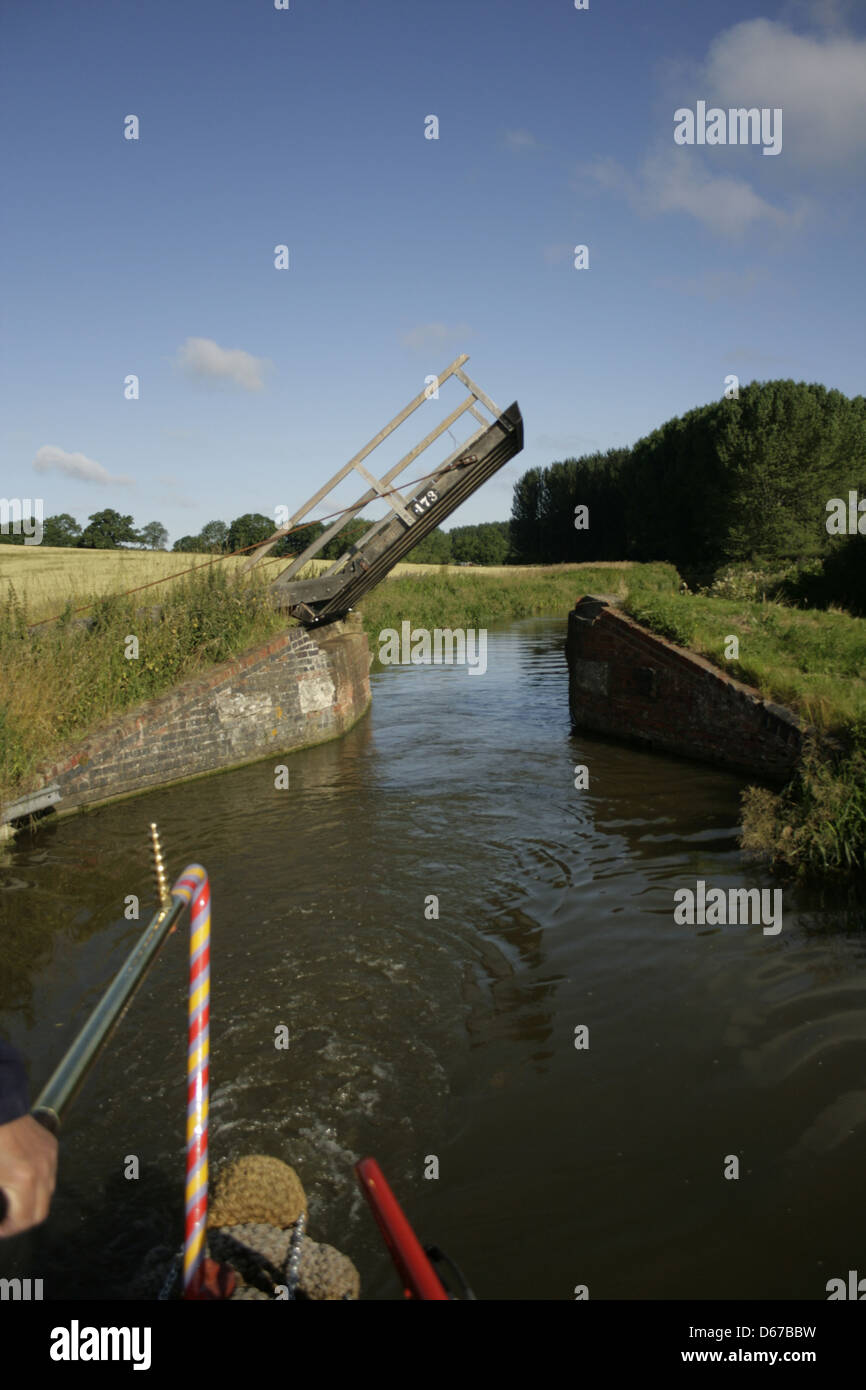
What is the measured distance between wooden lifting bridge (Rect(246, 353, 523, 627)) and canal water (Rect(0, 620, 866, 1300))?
5242 mm

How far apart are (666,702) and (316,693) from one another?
5.37 m

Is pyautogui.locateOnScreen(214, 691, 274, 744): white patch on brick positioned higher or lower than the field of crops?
lower

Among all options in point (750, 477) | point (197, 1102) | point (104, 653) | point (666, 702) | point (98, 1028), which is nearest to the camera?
point (98, 1028)

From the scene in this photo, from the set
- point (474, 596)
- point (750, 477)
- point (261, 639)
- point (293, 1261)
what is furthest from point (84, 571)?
point (750, 477)

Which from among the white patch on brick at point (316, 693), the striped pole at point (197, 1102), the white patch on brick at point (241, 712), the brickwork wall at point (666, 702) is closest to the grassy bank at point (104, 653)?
the white patch on brick at point (241, 712)

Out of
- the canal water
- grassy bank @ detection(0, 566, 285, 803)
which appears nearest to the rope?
the canal water

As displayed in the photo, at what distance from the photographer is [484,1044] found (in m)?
5.15

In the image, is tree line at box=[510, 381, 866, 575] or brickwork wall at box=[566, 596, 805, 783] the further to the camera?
tree line at box=[510, 381, 866, 575]

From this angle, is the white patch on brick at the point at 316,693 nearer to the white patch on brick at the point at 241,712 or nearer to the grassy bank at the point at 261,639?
the white patch on brick at the point at 241,712

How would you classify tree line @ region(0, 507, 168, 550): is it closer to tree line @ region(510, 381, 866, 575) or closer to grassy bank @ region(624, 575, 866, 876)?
tree line @ region(510, 381, 866, 575)

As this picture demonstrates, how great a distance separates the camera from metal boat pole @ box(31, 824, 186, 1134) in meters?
1.98

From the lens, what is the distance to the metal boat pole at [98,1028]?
6.50ft

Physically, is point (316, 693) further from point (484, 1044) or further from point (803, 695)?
point (484, 1044)
